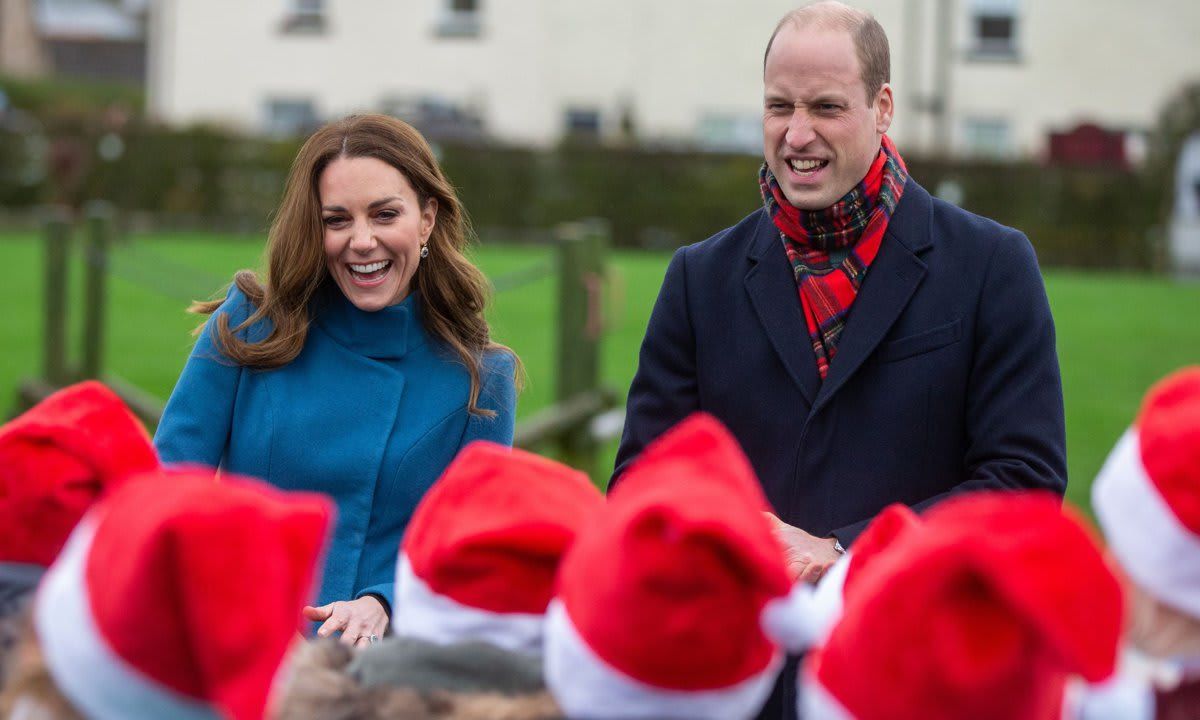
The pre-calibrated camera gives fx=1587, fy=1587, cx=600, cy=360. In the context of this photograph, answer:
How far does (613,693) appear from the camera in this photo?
6.21ft

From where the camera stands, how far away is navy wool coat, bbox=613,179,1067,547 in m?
3.03

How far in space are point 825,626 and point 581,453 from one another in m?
6.96

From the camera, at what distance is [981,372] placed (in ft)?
10.1

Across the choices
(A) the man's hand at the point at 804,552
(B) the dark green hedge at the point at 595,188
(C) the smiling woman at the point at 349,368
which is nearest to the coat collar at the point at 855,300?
(A) the man's hand at the point at 804,552

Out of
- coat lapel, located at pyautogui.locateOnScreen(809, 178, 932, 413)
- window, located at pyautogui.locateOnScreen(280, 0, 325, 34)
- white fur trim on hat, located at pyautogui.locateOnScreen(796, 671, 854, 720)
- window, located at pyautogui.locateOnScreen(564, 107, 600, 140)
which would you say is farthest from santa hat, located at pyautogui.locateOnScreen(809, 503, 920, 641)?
window, located at pyautogui.locateOnScreen(280, 0, 325, 34)

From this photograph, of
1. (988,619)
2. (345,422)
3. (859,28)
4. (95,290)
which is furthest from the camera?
(95,290)

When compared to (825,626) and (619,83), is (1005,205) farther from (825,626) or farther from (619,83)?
(825,626)

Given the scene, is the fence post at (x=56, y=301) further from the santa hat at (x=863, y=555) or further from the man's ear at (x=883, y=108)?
the santa hat at (x=863, y=555)

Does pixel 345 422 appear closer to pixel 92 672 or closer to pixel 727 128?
pixel 92 672

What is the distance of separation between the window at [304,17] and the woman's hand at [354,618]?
28.9m

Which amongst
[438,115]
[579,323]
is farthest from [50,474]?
[438,115]

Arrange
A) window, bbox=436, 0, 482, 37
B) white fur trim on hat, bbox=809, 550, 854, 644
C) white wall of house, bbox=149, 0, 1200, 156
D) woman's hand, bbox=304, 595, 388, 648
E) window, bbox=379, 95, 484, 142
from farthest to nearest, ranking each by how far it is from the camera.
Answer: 1. window, bbox=436, 0, 482, 37
2. white wall of house, bbox=149, 0, 1200, 156
3. window, bbox=379, 95, 484, 142
4. woman's hand, bbox=304, 595, 388, 648
5. white fur trim on hat, bbox=809, 550, 854, 644

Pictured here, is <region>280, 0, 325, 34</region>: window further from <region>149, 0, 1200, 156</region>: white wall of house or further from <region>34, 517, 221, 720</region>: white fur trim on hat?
<region>34, 517, 221, 720</region>: white fur trim on hat

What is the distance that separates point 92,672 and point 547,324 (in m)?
13.4
